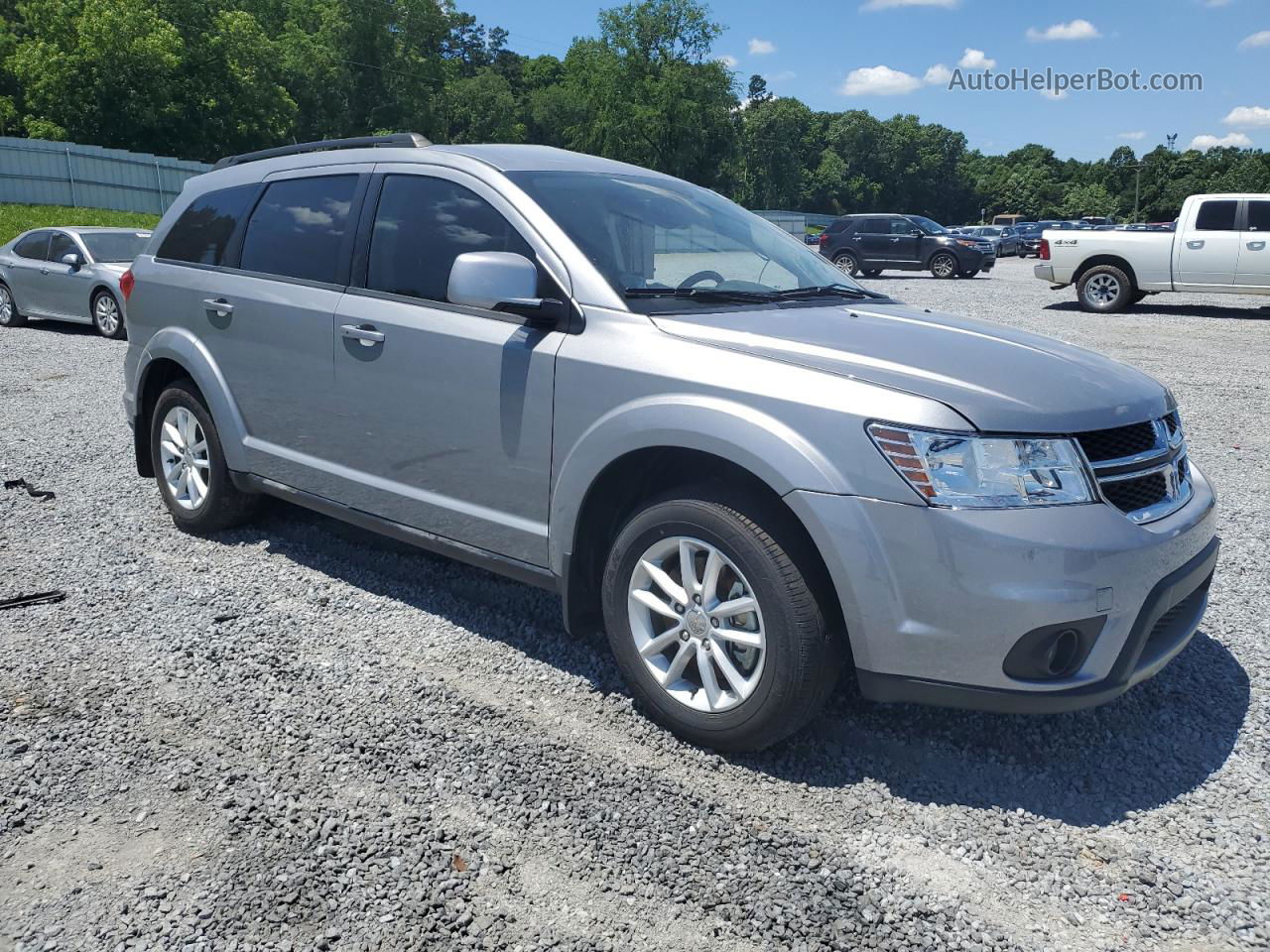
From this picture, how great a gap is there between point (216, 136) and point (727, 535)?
199ft

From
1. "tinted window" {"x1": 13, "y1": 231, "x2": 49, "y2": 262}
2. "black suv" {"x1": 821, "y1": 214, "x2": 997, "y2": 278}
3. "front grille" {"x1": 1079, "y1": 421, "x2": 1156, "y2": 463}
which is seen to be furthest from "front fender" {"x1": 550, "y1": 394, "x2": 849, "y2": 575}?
"black suv" {"x1": 821, "y1": 214, "x2": 997, "y2": 278}

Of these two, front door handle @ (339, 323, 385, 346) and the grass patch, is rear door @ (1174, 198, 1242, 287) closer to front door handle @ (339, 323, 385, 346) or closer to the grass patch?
front door handle @ (339, 323, 385, 346)

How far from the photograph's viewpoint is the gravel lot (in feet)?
8.31

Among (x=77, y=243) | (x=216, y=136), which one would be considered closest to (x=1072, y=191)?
(x=216, y=136)

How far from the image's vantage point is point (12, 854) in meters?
2.77

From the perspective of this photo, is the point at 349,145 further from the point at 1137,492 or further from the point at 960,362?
the point at 1137,492

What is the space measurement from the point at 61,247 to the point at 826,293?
44.7 ft

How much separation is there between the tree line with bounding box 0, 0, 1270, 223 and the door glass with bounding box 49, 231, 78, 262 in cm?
3954

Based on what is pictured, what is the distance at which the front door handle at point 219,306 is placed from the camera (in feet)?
15.9

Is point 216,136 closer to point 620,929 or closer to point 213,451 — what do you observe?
point 213,451

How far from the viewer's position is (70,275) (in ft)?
45.7

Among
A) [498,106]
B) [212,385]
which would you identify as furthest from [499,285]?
[498,106]

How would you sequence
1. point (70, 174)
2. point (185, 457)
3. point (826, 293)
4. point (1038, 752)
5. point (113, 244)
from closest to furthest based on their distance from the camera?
1. point (1038, 752)
2. point (826, 293)
3. point (185, 457)
4. point (113, 244)
5. point (70, 174)

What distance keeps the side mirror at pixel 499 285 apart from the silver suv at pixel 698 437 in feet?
0.04
